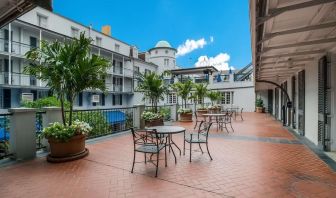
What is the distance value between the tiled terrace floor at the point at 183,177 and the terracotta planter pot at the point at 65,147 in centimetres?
25

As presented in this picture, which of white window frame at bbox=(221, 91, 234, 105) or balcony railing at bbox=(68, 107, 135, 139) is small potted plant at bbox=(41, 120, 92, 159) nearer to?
balcony railing at bbox=(68, 107, 135, 139)

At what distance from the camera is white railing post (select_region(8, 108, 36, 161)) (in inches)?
169

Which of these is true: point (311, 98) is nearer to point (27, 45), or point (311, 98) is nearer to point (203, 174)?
point (203, 174)

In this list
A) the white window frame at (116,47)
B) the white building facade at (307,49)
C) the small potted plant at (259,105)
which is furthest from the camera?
the white window frame at (116,47)

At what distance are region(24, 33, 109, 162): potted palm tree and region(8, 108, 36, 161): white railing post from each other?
330 mm

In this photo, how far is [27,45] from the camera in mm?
14977

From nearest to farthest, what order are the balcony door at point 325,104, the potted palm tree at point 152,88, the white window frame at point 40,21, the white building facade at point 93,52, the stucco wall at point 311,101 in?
the balcony door at point 325,104 → the stucco wall at point 311,101 → the potted palm tree at point 152,88 → the white building facade at point 93,52 → the white window frame at point 40,21

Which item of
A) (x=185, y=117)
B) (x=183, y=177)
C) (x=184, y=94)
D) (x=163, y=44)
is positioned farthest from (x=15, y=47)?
(x=163, y=44)

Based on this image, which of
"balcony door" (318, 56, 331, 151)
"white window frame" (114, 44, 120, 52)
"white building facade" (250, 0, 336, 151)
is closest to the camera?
"white building facade" (250, 0, 336, 151)

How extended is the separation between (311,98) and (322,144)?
61.5 inches

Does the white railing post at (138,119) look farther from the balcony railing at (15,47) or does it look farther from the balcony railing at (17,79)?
the balcony railing at (17,79)

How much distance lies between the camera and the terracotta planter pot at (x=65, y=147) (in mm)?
4402

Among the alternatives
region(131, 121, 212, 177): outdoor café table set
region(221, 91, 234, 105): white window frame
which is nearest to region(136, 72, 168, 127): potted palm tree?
region(131, 121, 212, 177): outdoor café table set

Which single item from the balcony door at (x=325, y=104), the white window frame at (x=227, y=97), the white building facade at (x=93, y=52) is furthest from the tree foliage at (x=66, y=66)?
the white window frame at (x=227, y=97)
